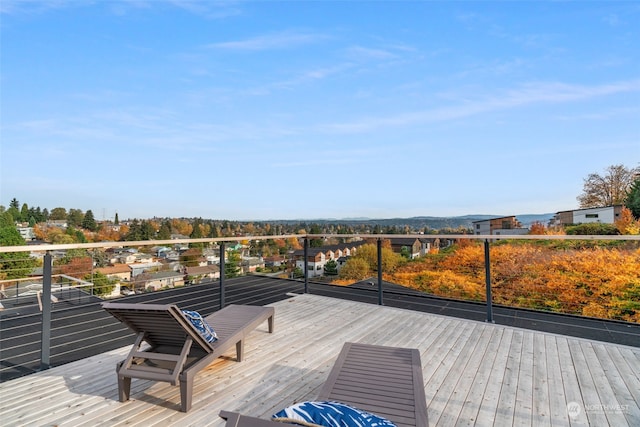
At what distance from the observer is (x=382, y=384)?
183cm

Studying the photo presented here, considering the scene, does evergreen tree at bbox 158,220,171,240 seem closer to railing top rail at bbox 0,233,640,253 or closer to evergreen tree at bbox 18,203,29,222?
A: railing top rail at bbox 0,233,640,253

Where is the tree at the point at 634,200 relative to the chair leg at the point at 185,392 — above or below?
above

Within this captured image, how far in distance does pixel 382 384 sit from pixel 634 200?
71.7 ft

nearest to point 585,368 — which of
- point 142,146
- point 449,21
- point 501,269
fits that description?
point 501,269

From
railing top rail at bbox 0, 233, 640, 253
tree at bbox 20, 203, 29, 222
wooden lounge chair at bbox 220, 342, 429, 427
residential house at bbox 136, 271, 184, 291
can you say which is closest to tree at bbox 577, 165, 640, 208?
railing top rail at bbox 0, 233, 640, 253

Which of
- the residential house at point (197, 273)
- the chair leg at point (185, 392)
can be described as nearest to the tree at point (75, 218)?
the residential house at point (197, 273)

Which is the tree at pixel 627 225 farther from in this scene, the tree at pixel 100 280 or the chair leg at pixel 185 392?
the tree at pixel 100 280

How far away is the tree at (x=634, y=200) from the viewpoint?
16.2 metres

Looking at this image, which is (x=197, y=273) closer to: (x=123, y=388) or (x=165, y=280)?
(x=165, y=280)

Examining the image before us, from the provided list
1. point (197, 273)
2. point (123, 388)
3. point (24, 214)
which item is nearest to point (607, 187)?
point (197, 273)

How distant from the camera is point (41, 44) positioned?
7871 millimetres

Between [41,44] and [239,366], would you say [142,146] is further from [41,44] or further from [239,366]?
[239,366]

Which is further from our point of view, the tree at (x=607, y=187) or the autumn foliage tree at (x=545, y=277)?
the tree at (x=607, y=187)

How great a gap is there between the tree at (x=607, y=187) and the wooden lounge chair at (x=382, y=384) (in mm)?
23364
